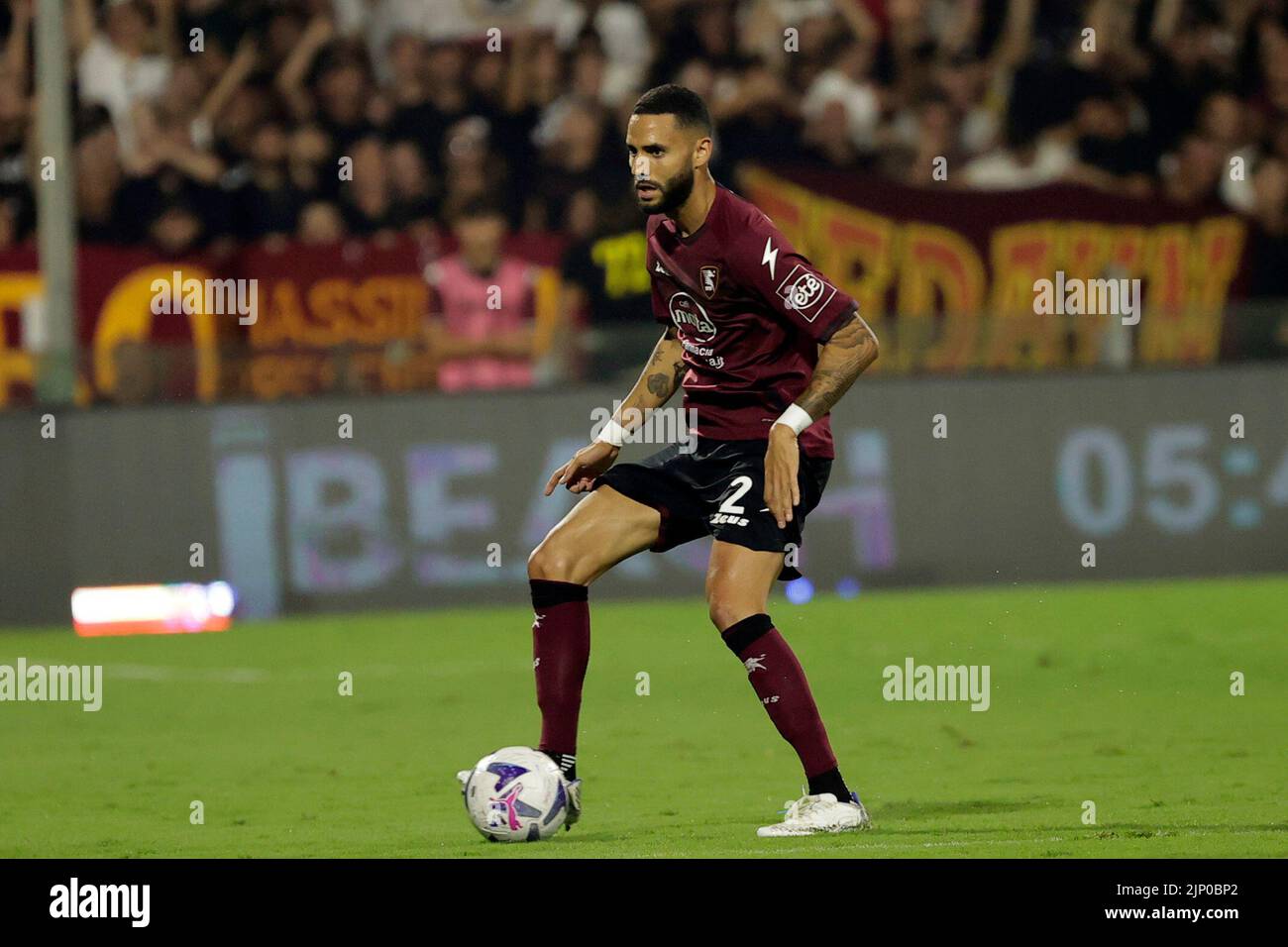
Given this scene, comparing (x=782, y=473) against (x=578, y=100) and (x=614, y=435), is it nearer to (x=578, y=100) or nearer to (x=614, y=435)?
(x=614, y=435)

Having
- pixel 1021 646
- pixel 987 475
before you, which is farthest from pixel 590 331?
pixel 1021 646

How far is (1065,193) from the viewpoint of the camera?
1523 cm

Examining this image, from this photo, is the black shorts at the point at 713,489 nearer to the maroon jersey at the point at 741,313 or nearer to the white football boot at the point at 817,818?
the maroon jersey at the point at 741,313

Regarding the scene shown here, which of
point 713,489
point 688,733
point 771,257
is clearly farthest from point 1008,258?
point 771,257

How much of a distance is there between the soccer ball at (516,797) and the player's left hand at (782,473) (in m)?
1.09

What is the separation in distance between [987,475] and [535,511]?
2.97 m

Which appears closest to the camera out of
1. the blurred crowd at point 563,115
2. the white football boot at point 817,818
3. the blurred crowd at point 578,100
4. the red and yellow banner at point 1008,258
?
the white football boot at point 817,818

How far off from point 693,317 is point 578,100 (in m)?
8.99

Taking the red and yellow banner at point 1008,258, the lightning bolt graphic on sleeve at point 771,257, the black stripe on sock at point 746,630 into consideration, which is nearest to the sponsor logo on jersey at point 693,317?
the lightning bolt graphic on sleeve at point 771,257

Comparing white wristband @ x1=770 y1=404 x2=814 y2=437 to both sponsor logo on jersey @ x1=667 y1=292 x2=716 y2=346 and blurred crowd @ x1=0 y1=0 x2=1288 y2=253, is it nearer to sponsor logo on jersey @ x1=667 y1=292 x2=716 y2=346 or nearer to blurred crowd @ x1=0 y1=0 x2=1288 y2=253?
sponsor logo on jersey @ x1=667 y1=292 x2=716 y2=346

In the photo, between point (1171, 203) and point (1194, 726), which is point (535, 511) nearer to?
point (1171, 203)

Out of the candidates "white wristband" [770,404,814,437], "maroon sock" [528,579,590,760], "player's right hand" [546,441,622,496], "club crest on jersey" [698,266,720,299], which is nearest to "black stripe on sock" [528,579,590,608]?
"maroon sock" [528,579,590,760]

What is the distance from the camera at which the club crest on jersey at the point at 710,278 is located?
7285mm

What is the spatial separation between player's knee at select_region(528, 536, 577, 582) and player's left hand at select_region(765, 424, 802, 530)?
2.43 feet
